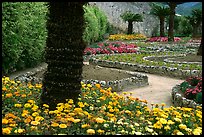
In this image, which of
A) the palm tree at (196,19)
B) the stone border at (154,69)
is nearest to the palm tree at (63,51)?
the stone border at (154,69)

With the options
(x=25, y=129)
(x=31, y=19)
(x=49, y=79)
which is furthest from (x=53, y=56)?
(x=31, y=19)

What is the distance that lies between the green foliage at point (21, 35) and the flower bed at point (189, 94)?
473 centimetres

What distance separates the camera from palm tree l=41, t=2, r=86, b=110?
5582 millimetres

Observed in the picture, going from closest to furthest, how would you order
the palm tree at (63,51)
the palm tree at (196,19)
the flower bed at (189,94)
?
the palm tree at (63,51), the flower bed at (189,94), the palm tree at (196,19)

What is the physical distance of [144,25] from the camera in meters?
41.7

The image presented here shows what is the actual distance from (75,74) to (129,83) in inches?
217

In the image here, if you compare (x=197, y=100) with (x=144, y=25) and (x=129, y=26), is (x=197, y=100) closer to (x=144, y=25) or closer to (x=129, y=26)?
(x=129, y=26)

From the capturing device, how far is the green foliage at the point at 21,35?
10.8m

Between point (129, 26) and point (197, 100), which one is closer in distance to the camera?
point (197, 100)

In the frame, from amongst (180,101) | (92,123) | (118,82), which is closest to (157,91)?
(118,82)

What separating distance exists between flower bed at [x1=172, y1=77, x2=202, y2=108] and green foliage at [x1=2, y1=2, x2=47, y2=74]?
473 centimetres

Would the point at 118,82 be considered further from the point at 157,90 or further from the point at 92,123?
the point at 92,123

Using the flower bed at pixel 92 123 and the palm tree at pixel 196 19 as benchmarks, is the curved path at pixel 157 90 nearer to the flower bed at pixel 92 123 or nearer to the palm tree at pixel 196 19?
the flower bed at pixel 92 123

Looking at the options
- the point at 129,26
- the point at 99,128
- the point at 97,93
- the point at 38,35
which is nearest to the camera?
the point at 99,128
